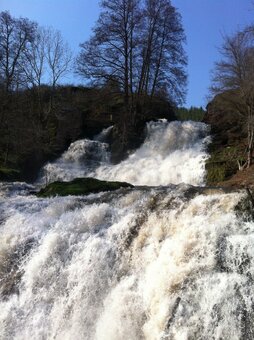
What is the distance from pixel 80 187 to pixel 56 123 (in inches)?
643

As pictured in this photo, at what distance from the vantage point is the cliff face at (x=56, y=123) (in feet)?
94.7

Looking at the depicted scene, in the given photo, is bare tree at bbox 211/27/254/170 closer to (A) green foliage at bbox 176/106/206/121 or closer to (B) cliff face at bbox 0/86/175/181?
(B) cliff face at bbox 0/86/175/181

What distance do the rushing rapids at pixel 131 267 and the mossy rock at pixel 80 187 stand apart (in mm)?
2913

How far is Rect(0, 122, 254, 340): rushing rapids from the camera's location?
359 inches

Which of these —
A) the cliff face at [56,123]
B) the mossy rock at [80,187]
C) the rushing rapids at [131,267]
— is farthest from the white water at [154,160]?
the rushing rapids at [131,267]

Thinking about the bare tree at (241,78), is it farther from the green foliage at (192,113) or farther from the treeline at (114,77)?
the green foliage at (192,113)

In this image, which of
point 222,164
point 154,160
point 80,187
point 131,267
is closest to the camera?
point 131,267

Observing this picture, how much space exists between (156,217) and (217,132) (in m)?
16.1

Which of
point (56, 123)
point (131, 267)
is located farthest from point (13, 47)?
point (131, 267)

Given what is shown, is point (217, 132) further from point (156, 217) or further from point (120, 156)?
point (156, 217)

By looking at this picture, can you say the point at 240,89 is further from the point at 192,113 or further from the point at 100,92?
the point at 192,113

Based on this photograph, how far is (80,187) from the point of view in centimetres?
1867

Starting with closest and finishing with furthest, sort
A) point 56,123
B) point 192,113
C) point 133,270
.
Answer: point 133,270, point 56,123, point 192,113

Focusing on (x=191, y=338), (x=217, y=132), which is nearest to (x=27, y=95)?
(x=217, y=132)
